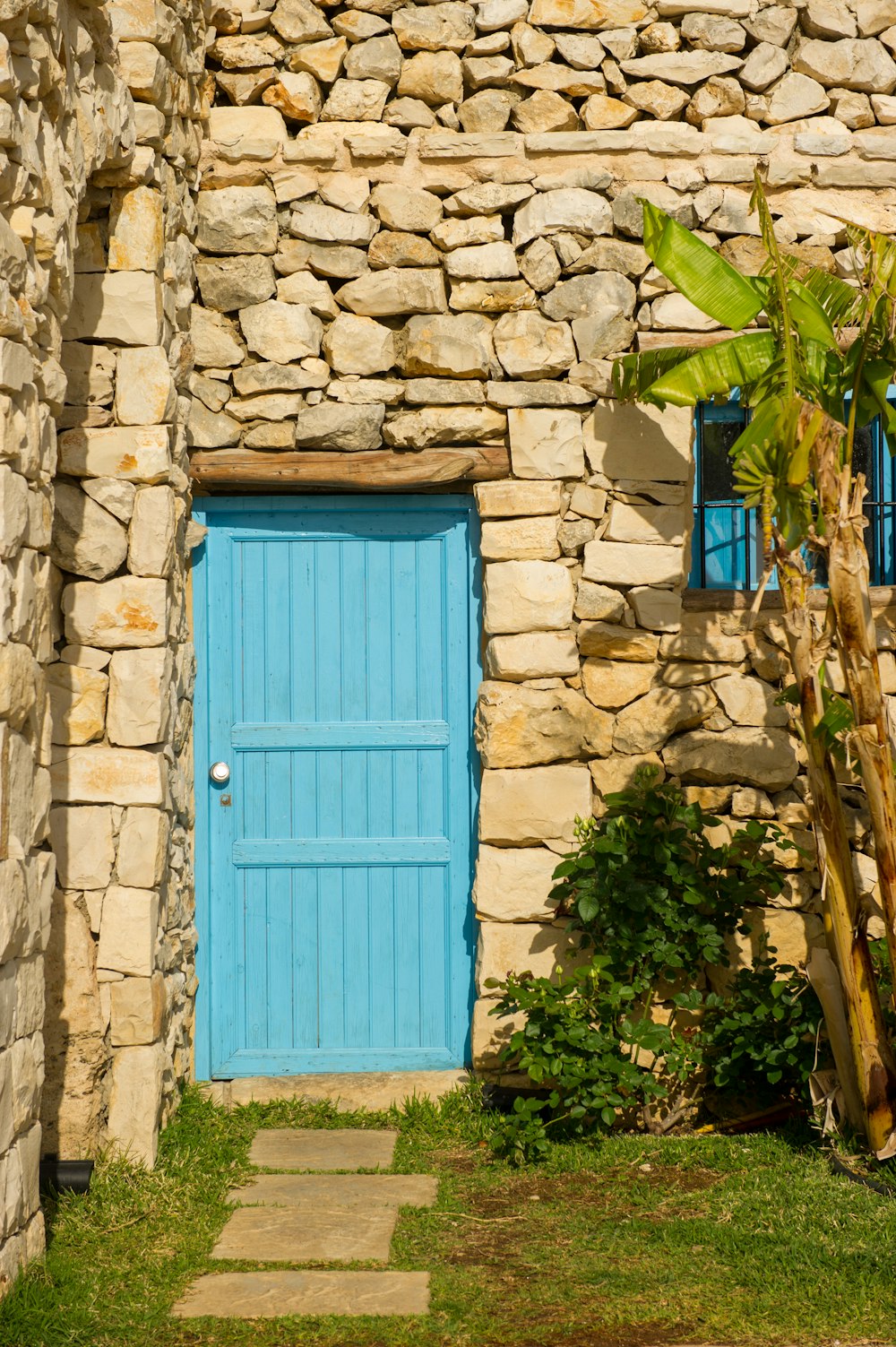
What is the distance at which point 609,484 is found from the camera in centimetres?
482

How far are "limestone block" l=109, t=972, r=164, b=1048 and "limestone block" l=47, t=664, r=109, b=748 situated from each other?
2.77ft

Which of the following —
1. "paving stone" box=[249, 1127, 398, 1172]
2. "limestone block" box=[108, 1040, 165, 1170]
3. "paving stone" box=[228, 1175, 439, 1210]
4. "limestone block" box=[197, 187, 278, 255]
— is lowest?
"paving stone" box=[228, 1175, 439, 1210]

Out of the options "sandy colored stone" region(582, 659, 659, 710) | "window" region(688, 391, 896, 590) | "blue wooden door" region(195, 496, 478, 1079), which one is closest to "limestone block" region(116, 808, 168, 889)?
"blue wooden door" region(195, 496, 478, 1079)

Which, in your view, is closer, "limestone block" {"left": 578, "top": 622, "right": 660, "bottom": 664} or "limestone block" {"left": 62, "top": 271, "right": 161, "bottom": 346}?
"limestone block" {"left": 62, "top": 271, "right": 161, "bottom": 346}

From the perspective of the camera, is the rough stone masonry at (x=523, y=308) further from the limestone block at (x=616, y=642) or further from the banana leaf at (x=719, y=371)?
the banana leaf at (x=719, y=371)

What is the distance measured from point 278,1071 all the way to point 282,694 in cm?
150

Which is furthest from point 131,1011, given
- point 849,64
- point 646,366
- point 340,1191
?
point 849,64

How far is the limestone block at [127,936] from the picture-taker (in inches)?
166

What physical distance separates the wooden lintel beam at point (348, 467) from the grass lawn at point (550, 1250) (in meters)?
2.39

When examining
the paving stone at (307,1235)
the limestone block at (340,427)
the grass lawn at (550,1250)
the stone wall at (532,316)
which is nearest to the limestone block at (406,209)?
the stone wall at (532,316)

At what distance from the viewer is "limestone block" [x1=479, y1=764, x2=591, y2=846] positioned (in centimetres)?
477

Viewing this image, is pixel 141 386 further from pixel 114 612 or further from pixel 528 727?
pixel 528 727

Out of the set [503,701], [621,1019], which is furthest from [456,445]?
[621,1019]

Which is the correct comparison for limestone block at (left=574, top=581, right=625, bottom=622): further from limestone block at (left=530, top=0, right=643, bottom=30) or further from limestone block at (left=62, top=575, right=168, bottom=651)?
limestone block at (left=530, top=0, right=643, bottom=30)
